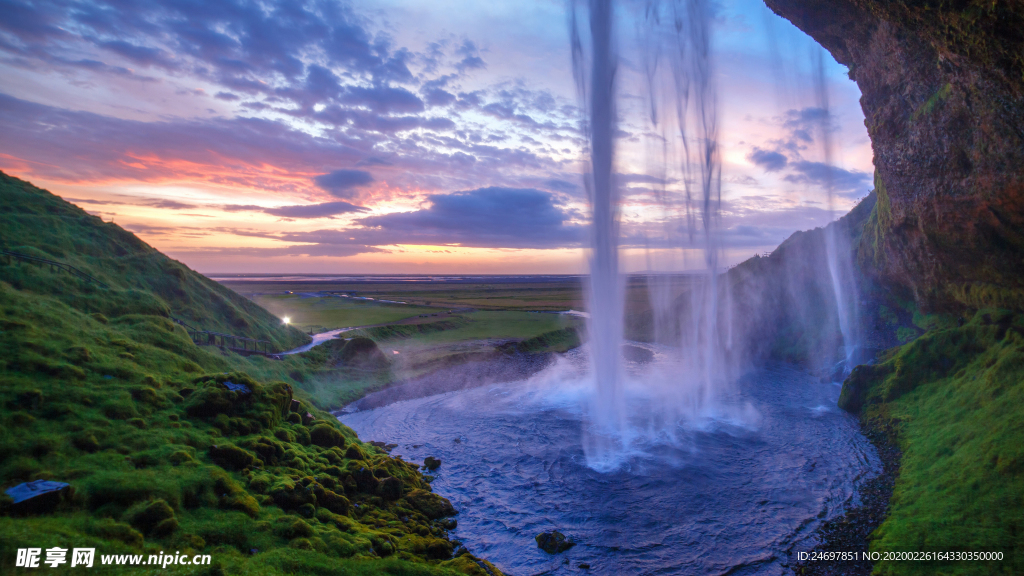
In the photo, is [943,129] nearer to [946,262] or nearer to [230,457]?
[946,262]

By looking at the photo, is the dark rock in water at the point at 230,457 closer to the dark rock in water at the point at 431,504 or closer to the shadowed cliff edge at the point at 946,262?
the dark rock in water at the point at 431,504

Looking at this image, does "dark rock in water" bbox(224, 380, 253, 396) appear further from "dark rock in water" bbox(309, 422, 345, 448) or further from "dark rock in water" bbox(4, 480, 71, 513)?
"dark rock in water" bbox(4, 480, 71, 513)

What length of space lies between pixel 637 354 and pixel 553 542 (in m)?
44.3

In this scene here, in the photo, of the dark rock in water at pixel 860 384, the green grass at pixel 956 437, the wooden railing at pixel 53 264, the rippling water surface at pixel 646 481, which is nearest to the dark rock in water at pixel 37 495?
the rippling water surface at pixel 646 481

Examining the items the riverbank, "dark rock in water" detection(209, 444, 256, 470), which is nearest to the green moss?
the riverbank

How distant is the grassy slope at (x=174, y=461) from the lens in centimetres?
1174

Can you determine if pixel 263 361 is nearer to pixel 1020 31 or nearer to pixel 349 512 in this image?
pixel 349 512

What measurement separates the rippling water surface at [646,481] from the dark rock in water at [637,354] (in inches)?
757

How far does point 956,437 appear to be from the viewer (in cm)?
1970

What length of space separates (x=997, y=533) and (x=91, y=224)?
212ft

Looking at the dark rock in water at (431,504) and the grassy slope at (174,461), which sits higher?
the grassy slope at (174,461)

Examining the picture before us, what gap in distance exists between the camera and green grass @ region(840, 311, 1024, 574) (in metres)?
14.0

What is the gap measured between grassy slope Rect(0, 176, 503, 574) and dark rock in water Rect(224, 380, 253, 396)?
41 cm

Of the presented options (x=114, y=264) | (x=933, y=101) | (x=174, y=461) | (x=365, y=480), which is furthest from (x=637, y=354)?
(x=114, y=264)
